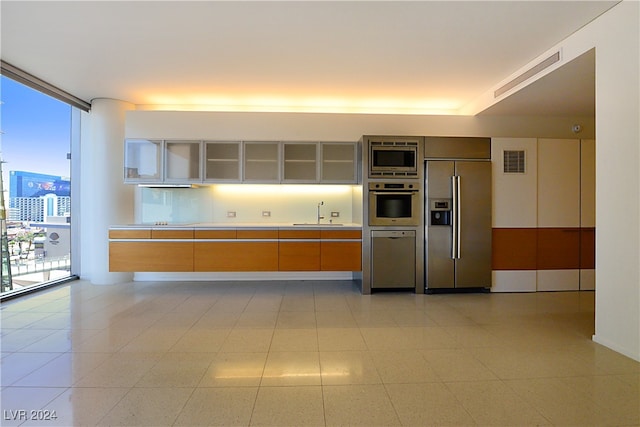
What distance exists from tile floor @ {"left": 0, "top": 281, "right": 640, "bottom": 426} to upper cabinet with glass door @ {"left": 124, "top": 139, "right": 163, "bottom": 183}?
1.79 meters

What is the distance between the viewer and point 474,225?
4.38m

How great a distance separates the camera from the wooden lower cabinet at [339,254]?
4.41m

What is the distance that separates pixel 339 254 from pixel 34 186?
431cm

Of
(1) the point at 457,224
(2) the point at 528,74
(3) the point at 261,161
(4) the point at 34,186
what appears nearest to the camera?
(2) the point at 528,74

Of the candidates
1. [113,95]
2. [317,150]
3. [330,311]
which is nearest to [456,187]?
[317,150]

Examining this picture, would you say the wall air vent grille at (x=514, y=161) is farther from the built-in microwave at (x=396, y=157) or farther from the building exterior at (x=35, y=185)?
the building exterior at (x=35, y=185)

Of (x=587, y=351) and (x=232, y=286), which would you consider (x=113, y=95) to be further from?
(x=587, y=351)

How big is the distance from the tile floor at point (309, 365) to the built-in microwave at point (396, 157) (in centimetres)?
173

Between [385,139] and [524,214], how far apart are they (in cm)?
222

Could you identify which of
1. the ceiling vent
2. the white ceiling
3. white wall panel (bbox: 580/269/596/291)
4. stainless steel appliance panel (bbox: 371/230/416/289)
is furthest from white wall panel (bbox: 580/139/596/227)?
stainless steel appliance panel (bbox: 371/230/416/289)

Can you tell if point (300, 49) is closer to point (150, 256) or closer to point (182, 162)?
point (182, 162)

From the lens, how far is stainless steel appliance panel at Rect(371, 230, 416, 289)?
4305 millimetres

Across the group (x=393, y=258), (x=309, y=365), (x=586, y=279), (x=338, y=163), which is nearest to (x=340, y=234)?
(x=393, y=258)

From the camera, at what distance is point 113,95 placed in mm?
4688
